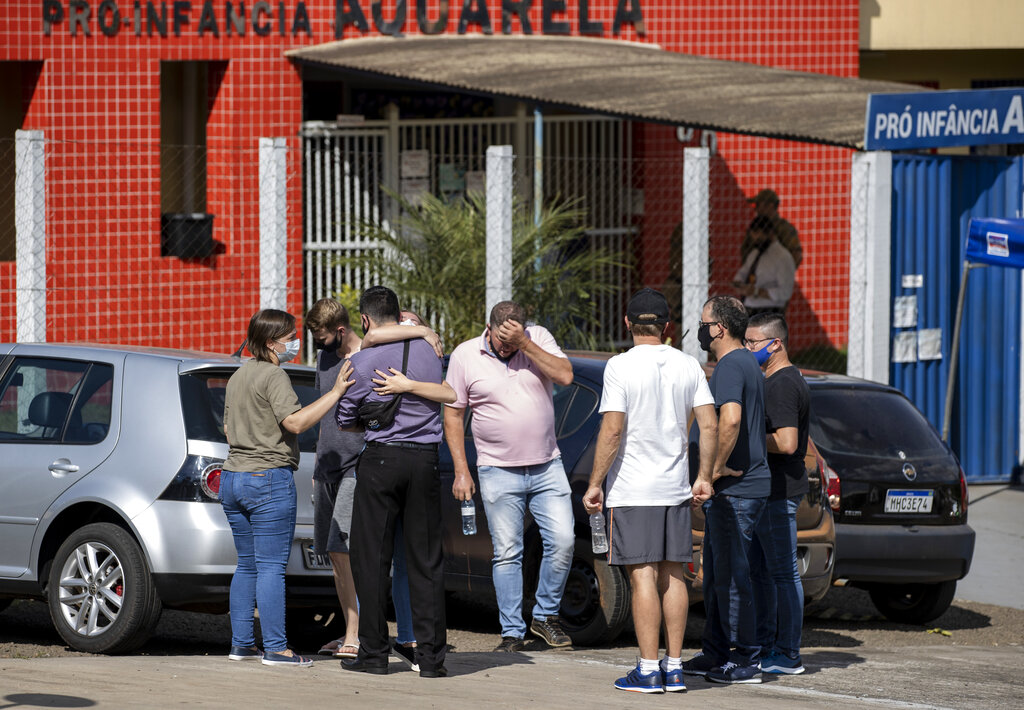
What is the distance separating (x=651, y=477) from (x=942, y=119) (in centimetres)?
709

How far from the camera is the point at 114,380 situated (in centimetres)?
751

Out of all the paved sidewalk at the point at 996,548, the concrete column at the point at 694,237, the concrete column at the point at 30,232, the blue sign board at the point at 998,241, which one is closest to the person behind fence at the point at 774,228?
the blue sign board at the point at 998,241

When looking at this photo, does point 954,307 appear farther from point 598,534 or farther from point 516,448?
point 598,534

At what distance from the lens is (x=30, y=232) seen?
10555mm

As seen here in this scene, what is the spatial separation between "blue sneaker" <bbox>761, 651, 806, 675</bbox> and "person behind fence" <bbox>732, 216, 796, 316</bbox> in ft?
23.3

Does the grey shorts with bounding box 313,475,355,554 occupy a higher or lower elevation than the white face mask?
lower

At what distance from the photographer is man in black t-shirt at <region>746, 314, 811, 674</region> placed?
7199mm

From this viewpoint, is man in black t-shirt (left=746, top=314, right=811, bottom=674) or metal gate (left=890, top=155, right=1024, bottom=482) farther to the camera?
metal gate (left=890, top=155, right=1024, bottom=482)

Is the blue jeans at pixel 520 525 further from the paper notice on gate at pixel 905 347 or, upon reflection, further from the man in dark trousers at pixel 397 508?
the paper notice on gate at pixel 905 347

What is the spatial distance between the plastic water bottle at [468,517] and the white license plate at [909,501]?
2559 mm

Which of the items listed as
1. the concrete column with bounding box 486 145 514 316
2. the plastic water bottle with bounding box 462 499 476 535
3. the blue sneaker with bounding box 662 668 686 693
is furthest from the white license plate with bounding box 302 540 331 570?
the concrete column with bounding box 486 145 514 316

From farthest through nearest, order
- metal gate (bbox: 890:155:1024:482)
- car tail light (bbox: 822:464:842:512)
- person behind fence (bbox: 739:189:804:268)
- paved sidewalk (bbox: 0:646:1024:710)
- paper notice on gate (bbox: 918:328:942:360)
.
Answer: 1. person behind fence (bbox: 739:189:804:268)
2. paper notice on gate (bbox: 918:328:942:360)
3. metal gate (bbox: 890:155:1024:482)
4. car tail light (bbox: 822:464:842:512)
5. paved sidewalk (bbox: 0:646:1024:710)

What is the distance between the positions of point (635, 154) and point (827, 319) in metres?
2.83

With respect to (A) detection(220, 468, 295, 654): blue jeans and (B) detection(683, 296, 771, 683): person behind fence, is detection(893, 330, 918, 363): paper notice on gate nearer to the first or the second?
(B) detection(683, 296, 771, 683): person behind fence
